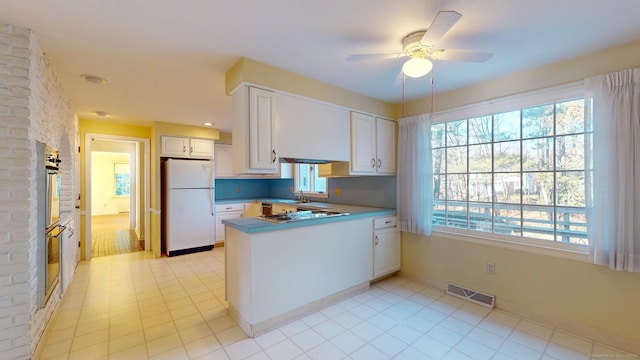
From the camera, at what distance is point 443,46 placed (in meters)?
2.14

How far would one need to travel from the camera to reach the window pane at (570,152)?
7.59 feet

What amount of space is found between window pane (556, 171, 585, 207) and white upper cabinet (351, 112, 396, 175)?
A: 1702 mm

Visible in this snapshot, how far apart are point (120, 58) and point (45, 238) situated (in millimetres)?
1631

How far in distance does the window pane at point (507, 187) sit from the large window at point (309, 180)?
2.58 meters

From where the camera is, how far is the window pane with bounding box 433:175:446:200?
3.27 m

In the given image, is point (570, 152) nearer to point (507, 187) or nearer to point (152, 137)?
point (507, 187)

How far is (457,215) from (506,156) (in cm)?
83

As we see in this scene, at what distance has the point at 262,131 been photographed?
2416 mm

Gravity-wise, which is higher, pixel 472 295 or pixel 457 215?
pixel 457 215

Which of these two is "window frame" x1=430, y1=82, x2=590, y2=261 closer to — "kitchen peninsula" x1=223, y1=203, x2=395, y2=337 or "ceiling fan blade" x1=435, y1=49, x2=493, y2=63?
"ceiling fan blade" x1=435, y1=49, x2=493, y2=63

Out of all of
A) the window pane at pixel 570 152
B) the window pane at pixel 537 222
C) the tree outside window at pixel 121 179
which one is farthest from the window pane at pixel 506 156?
the tree outside window at pixel 121 179

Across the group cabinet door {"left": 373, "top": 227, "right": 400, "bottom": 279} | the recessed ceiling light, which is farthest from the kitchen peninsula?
the recessed ceiling light

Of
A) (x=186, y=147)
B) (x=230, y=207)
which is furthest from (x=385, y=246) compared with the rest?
(x=186, y=147)

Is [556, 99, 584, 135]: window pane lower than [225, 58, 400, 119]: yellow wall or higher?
lower
